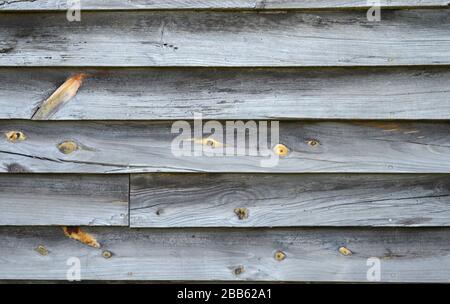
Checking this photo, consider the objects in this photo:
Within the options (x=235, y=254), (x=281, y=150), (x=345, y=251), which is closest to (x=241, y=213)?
(x=235, y=254)

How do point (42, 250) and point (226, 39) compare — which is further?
point (42, 250)

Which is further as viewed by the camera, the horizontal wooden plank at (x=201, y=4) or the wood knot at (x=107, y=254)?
the wood knot at (x=107, y=254)

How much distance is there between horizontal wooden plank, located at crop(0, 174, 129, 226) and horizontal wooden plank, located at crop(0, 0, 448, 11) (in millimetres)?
540

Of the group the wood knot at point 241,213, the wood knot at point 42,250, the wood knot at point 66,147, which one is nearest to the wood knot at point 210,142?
the wood knot at point 241,213

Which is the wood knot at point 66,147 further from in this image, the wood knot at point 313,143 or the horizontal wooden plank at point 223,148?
the wood knot at point 313,143

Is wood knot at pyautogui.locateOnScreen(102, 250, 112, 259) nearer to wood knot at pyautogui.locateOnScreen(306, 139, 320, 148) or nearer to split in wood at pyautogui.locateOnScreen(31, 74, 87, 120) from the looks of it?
split in wood at pyautogui.locateOnScreen(31, 74, 87, 120)

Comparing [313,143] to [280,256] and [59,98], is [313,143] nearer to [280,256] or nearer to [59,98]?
[280,256]

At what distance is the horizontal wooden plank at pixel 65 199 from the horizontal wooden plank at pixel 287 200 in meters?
0.06

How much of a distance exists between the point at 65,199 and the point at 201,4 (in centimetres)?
77

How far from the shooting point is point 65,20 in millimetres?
1652

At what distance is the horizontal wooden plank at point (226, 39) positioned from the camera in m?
1.63

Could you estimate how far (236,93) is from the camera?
1661 millimetres

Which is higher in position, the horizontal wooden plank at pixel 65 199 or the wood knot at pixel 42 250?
the horizontal wooden plank at pixel 65 199
